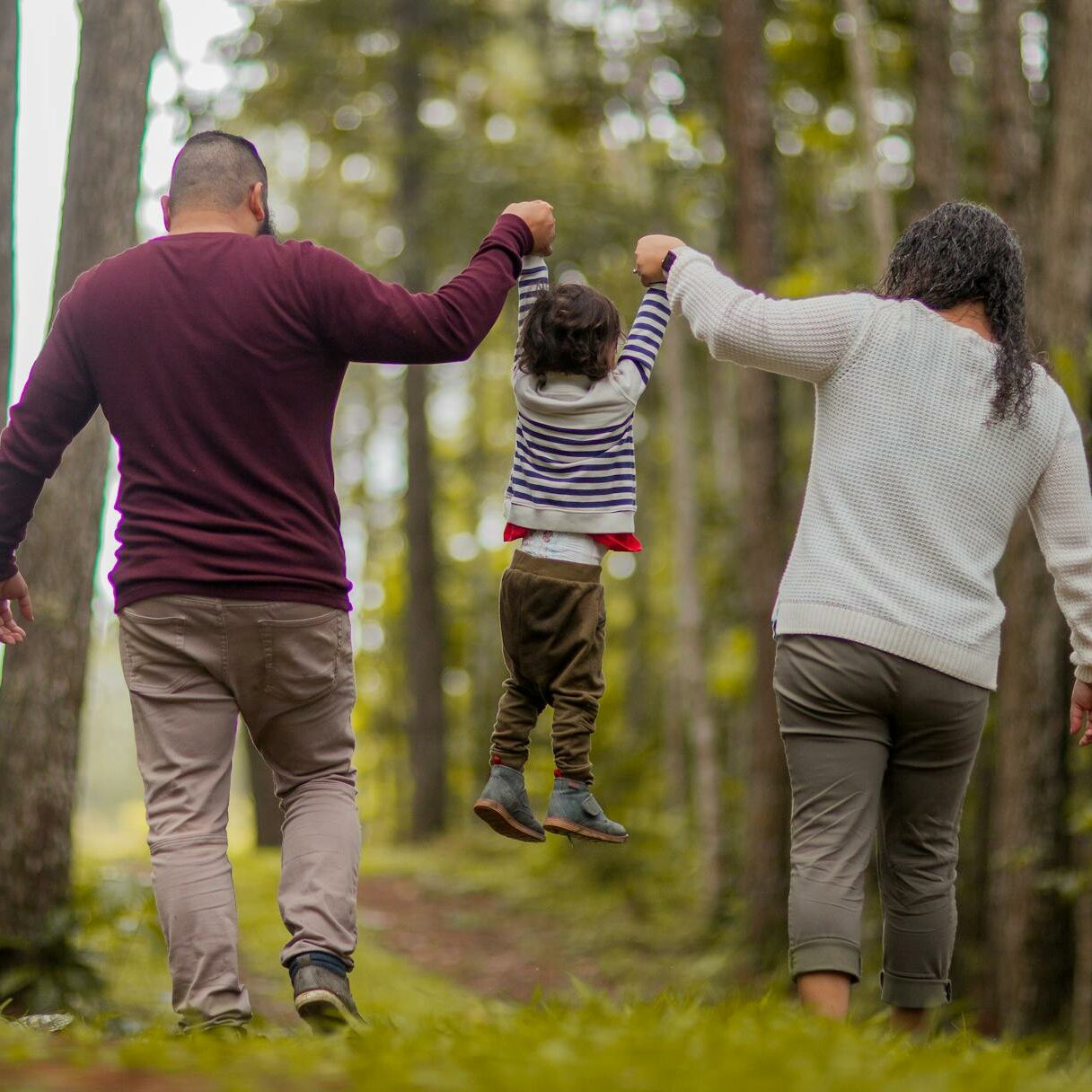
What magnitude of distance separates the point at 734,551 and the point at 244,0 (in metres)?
8.49

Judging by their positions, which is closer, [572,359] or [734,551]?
[572,359]

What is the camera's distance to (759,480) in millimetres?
11477

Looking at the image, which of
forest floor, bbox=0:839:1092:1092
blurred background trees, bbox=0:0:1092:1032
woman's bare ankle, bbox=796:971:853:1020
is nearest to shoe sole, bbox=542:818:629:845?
forest floor, bbox=0:839:1092:1092

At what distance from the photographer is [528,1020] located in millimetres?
3500

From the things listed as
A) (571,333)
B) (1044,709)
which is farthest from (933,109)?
(571,333)

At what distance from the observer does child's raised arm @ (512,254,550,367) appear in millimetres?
4328

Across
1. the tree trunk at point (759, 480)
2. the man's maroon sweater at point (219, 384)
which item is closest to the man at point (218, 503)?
the man's maroon sweater at point (219, 384)

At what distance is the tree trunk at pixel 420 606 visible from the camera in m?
18.0

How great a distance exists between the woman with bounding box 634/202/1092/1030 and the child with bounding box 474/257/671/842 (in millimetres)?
339

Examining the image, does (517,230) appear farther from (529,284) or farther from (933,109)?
(933,109)

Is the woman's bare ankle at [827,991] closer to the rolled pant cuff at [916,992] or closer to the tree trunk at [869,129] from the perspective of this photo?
the rolled pant cuff at [916,992]

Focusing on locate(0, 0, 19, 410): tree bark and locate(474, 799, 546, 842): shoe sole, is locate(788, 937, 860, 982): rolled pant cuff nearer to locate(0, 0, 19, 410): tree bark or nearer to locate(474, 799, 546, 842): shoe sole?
locate(474, 799, 546, 842): shoe sole

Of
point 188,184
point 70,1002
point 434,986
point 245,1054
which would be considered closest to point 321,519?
point 188,184

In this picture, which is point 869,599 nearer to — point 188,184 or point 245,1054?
point 245,1054
